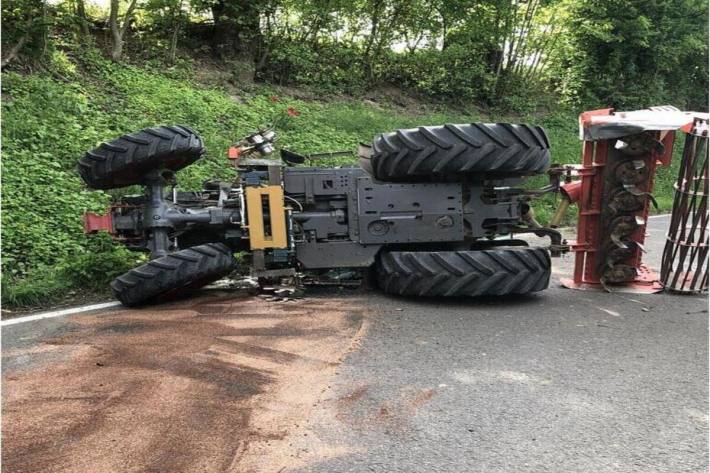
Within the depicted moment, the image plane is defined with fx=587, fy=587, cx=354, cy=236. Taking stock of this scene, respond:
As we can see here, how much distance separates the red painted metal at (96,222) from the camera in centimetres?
525

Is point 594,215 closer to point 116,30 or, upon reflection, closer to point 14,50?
point 14,50

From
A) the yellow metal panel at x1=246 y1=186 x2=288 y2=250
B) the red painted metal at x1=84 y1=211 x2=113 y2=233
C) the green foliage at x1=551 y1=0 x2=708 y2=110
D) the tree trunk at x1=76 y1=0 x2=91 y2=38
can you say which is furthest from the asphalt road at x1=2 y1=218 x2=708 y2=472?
the green foliage at x1=551 y1=0 x2=708 y2=110

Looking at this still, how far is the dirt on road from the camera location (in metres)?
2.51

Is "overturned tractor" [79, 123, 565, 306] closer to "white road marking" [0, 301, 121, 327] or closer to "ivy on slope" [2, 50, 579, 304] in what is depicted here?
"white road marking" [0, 301, 121, 327]

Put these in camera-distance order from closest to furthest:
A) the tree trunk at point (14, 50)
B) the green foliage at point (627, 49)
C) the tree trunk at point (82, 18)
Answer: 1. the tree trunk at point (14, 50)
2. the tree trunk at point (82, 18)
3. the green foliage at point (627, 49)

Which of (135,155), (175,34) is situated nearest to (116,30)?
(175,34)

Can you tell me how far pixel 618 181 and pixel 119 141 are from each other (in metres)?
4.59

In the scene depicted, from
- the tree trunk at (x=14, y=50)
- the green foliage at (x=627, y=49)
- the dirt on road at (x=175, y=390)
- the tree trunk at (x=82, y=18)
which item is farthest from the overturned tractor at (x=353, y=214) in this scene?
the green foliage at (x=627, y=49)

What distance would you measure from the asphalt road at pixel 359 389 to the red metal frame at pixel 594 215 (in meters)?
0.95

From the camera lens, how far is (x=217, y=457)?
2.48 m

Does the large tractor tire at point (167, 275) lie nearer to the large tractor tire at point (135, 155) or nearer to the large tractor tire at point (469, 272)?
the large tractor tire at point (135, 155)

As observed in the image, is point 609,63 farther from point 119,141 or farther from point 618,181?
point 119,141

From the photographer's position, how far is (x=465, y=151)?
504 cm

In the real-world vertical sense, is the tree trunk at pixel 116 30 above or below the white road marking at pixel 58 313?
above
